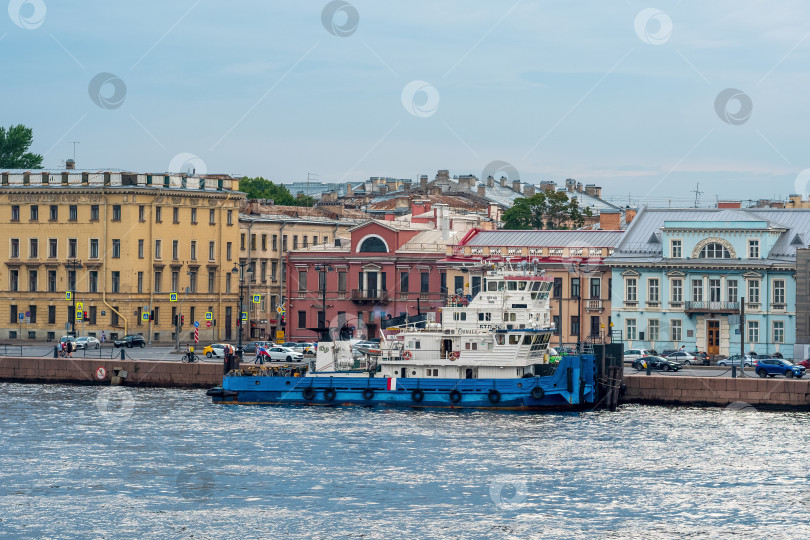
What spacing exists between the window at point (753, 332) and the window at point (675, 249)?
Result: 199 inches

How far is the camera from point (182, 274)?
9575 cm

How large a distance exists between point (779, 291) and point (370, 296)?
24627mm

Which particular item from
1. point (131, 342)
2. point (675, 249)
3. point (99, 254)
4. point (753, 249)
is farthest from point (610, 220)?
point (99, 254)

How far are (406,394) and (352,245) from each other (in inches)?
1236

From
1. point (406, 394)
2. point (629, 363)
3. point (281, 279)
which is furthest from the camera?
point (281, 279)

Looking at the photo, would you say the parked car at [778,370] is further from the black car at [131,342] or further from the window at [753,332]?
the black car at [131,342]

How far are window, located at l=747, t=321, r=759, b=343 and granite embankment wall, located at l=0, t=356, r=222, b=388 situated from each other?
2658 cm

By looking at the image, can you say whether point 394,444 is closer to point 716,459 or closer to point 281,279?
point 716,459

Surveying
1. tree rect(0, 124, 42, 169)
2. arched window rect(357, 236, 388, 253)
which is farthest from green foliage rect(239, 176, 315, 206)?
arched window rect(357, 236, 388, 253)

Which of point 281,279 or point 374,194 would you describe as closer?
point 281,279

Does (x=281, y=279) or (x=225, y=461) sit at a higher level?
(x=281, y=279)

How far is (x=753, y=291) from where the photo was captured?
78.3 m

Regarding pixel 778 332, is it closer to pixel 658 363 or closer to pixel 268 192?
pixel 658 363

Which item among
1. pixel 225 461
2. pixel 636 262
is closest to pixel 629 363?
pixel 636 262
